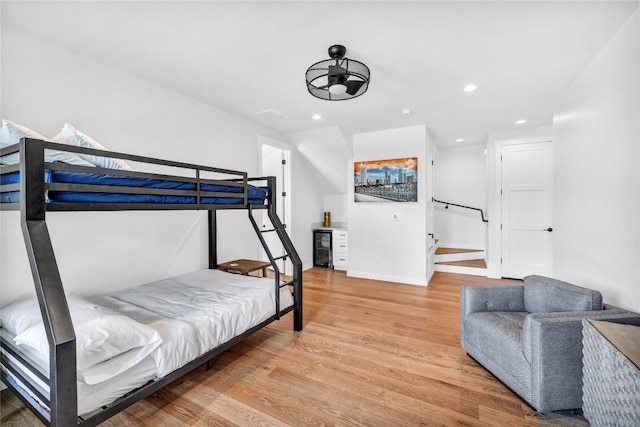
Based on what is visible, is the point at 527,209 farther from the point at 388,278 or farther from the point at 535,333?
the point at 535,333

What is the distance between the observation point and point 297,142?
4852 mm

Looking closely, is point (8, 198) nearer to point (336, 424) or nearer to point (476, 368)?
point (336, 424)

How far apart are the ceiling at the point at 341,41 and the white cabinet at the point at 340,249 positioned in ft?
9.08

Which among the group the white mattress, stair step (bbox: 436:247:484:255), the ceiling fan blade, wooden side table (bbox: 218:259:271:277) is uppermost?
the ceiling fan blade

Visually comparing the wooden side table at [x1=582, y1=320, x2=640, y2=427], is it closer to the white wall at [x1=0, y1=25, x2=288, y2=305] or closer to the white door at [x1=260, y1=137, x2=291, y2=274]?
the white wall at [x1=0, y1=25, x2=288, y2=305]

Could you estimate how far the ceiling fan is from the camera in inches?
80.0

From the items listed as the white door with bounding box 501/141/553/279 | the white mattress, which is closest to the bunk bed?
the white mattress

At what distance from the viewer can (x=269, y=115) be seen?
372cm

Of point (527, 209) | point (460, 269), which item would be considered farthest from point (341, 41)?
point (460, 269)

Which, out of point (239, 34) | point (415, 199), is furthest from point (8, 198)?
point (415, 199)

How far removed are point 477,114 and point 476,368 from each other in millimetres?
3118

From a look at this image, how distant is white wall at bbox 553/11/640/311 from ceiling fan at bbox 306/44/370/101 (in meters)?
1.73

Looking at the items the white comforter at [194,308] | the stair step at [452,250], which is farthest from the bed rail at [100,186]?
the stair step at [452,250]

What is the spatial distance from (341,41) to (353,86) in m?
0.32
